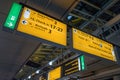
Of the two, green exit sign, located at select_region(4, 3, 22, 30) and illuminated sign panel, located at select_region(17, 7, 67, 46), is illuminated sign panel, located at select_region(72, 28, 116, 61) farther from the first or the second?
green exit sign, located at select_region(4, 3, 22, 30)

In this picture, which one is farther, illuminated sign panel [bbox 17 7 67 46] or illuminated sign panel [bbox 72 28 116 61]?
illuminated sign panel [bbox 72 28 116 61]

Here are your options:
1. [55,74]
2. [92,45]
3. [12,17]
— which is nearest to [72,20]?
[92,45]

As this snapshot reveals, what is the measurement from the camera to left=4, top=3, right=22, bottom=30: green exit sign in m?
2.02

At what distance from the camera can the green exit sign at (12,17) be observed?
2020 mm

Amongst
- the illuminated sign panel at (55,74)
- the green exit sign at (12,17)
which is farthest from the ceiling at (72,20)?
the illuminated sign panel at (55,74)

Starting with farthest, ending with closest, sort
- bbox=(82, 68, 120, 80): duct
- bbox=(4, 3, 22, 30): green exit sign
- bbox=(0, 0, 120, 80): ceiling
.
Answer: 1. bbox=(82, 68, 120, 80): duct
2. bbox=(0, 0, 120, 80): ceiling
3. bbox=(4, 3, 22, 30): green exit sign

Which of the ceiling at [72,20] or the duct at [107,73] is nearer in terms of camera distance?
the ceiling at [72,20]

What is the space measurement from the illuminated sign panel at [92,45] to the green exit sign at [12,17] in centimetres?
113

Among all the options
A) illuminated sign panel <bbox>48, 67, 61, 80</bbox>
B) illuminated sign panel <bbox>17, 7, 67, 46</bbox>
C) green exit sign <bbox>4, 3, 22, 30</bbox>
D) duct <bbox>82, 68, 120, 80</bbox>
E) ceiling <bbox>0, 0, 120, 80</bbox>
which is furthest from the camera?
illuminated sign panel <bbox>48, 67, 61, 80</bbox>

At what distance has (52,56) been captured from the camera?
7.53 meters

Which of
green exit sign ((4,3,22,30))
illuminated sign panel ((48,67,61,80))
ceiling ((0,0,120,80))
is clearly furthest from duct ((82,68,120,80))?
green exit sign ((4,3,22,30))

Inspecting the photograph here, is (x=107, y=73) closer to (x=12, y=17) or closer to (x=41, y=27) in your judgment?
(x=41, y=27)

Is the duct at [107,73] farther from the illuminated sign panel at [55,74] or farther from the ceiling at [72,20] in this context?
the illuminated sign panel at [55,74]

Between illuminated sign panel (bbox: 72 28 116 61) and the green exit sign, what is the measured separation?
1130mm
